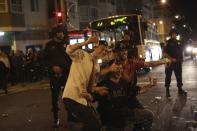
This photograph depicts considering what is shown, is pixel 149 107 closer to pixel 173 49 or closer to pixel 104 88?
pixel 173 49

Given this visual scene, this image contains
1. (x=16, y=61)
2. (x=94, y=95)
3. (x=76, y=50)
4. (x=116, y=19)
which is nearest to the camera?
(x=76, y=50)

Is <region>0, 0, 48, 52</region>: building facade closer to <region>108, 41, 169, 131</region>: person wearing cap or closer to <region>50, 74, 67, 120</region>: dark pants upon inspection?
<region>50, 74, 67, 120</region>: dark pants

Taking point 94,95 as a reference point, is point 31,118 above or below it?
below

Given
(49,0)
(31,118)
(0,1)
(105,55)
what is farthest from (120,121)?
(49,0)

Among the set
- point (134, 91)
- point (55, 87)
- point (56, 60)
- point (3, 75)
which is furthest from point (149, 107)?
point (3, 75)

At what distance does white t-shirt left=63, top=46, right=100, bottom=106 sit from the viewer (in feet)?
21.7

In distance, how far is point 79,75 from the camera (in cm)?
661

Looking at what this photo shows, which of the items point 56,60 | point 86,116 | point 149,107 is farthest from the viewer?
point 149,107

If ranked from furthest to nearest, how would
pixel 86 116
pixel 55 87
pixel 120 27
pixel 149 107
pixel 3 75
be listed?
pixel 120 27 < pixel 3 75 < pixel 149 107 < pixel 55 87 < pixel 86 116

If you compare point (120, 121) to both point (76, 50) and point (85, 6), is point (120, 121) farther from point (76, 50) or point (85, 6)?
point (85, 6)

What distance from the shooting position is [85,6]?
54125 mm

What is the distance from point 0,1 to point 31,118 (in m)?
24.9

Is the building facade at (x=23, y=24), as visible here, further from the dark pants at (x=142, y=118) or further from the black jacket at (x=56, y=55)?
the dark pants at (x=142, y=118)

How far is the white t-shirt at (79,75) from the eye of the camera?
21.7 feet
